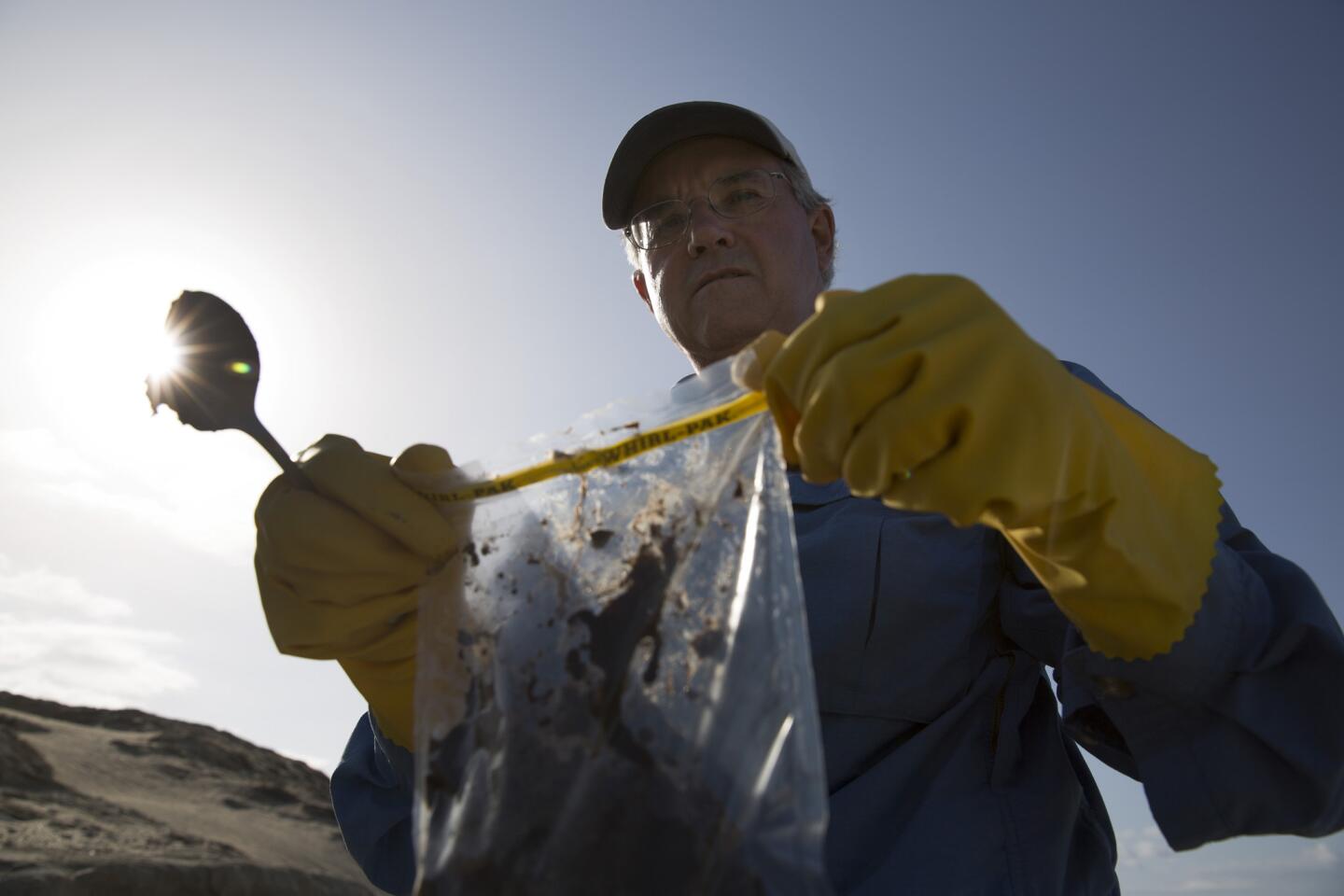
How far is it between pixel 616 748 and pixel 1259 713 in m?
0.73

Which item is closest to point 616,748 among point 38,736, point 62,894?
point 62,894

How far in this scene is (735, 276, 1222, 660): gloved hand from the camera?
77 cm

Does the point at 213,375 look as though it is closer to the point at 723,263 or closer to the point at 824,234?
the point at 723,263

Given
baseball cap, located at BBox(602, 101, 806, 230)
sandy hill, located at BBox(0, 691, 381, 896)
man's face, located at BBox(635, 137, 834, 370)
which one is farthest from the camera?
sandy hill, located at BBox(0, 691, 381, 896)

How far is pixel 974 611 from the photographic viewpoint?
1.21 metres

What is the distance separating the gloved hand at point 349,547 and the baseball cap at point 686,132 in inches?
44.1

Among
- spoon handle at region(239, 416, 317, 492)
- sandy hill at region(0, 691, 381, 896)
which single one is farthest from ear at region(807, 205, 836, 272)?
sandy hill at region(0, 691, 381, 896)

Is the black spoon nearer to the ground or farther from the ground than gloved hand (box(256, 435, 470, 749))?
farther from the ground

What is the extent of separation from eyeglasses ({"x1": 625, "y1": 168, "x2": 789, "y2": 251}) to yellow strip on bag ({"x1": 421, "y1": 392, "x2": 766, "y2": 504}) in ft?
3.17

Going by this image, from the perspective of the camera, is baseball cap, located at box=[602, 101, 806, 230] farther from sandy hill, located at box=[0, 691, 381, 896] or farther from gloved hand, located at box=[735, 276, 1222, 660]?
sandy hill, located at box=[0, 691, 381, 896]

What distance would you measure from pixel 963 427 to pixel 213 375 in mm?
862

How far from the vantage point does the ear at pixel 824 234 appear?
2.07 metres

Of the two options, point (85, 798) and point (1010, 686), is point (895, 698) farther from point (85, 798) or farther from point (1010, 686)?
point (85, 798)

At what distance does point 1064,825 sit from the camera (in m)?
1.13
